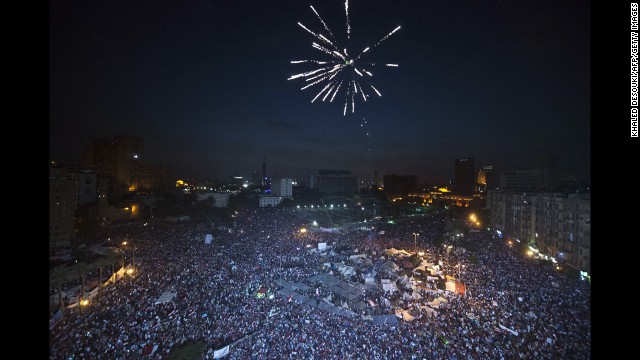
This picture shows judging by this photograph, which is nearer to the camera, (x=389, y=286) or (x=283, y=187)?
(x=389, y=286)

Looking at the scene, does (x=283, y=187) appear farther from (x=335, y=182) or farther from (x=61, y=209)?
(x=61, y=209)

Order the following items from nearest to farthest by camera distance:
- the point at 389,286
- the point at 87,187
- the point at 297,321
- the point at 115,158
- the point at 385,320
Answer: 1. the point at 297,321
2. the point at 385,320
3. the point at 389,286
4. the point at 87,187
5. the point at 115,158

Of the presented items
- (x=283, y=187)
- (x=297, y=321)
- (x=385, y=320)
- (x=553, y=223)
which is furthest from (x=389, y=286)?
(x=283, y=187)

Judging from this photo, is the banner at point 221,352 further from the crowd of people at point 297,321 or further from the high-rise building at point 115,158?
the high-rise building at point 115,158

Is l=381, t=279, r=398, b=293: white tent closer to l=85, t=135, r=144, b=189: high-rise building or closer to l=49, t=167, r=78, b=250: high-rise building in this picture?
l=49, t=167, r=78, b=250: high-rise building

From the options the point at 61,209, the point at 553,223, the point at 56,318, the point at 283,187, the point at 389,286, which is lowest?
the point at 56,318

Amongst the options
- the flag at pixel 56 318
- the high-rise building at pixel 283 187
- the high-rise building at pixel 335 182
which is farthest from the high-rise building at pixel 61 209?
the high-rise building at pixel 335 182

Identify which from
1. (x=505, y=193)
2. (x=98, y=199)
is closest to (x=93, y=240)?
(x=98, y=199)
